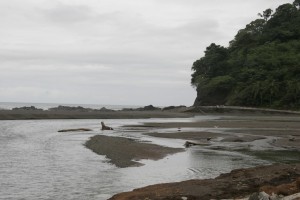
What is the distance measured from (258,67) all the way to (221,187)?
84672 millimetres

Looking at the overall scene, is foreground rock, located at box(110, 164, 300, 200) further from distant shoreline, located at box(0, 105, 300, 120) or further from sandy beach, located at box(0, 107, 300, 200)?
distant shoreline, located at box(0, 105, 300, 120)

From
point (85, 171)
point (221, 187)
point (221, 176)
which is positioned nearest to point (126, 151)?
point (85, 171)

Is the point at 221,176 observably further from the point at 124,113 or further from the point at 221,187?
the point at 124,113

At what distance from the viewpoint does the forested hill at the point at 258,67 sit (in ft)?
278

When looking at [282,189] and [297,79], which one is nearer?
[282,189]

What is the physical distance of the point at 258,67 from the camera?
9338 centimetres

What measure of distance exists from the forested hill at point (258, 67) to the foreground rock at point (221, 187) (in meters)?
68.9

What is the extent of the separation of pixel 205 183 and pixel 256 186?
1575mm

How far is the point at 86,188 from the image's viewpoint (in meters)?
14.3

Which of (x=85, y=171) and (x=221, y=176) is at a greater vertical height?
(x=221, y=176)

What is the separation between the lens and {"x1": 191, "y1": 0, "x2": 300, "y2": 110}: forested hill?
278 feet

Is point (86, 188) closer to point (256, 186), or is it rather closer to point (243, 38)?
point (256, 186)

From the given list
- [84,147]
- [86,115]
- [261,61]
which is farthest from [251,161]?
[261,61]

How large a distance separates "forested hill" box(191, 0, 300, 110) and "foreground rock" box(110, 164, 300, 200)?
68890 mm
